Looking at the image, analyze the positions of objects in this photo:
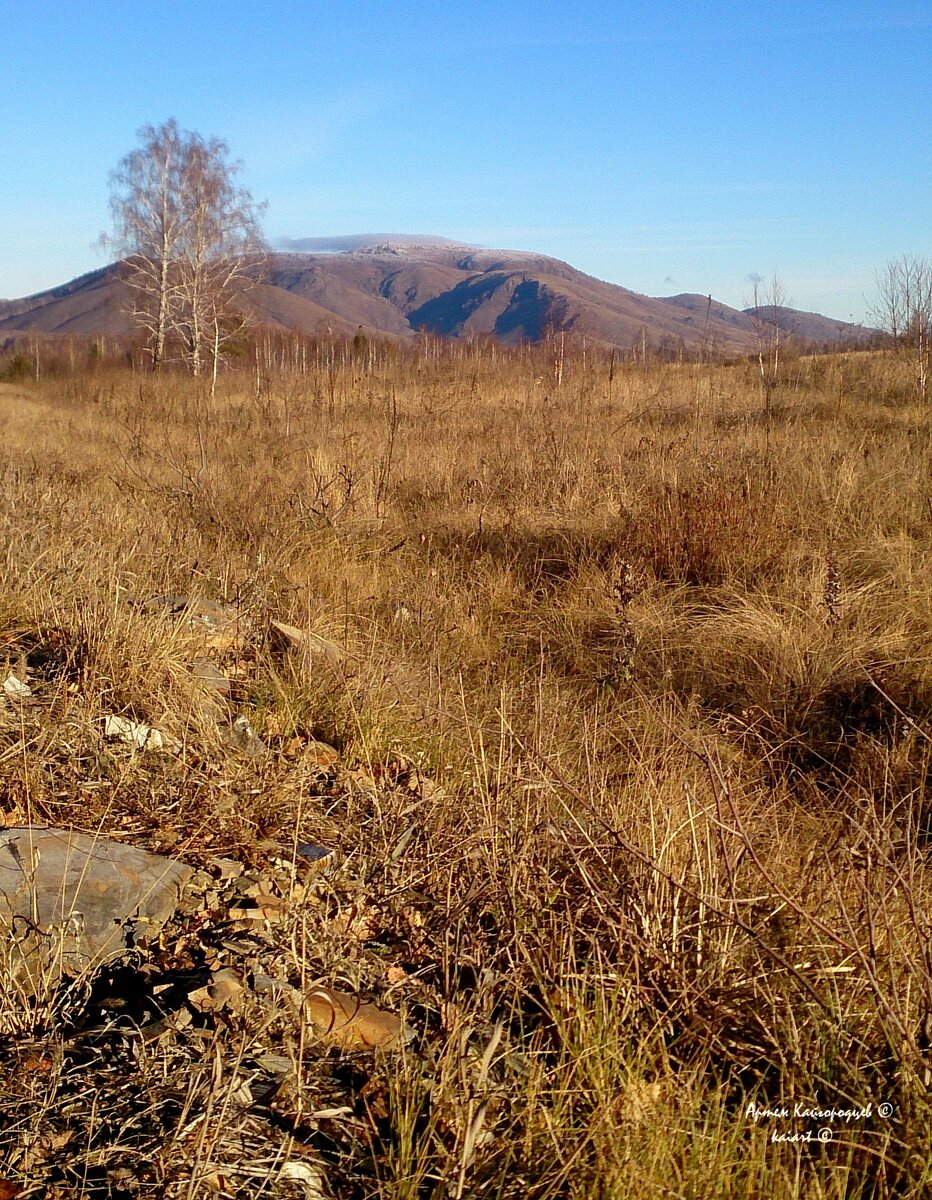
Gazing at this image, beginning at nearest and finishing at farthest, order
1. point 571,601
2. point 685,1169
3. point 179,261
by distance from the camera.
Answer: point 685,1169
point 571,601
point 179,261

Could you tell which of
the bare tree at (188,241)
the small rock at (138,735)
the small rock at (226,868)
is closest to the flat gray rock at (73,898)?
the small rock at (226,868)

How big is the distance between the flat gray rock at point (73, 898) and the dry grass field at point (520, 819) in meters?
0.09

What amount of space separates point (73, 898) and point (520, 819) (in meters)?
1.03

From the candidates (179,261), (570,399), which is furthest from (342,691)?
(179,261)

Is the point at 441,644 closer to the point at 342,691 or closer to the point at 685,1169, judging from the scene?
the point at 342,691

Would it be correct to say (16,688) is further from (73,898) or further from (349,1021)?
(349,1021)

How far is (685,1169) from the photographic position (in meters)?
1.36

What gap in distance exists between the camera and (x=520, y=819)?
2.20 metres

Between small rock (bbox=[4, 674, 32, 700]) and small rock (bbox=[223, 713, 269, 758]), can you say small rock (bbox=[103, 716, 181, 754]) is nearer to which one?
small rock (bbox=[223, 713, 269, 758])

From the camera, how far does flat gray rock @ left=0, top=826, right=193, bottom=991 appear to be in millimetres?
1795

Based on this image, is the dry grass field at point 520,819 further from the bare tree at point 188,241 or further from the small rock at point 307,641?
the bare tree at point 188,241

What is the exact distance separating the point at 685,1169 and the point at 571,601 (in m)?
3.55

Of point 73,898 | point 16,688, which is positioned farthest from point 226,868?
point 16,688

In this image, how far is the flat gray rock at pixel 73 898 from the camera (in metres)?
1.79
